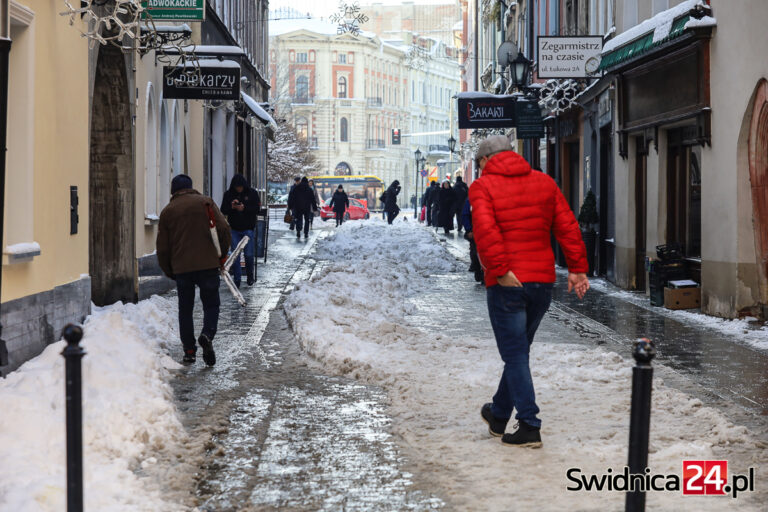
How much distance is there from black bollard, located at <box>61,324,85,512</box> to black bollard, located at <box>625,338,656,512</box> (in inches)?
80.8

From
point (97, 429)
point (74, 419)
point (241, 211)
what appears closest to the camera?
point (74, 419)

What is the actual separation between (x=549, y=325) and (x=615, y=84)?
7.70 metres

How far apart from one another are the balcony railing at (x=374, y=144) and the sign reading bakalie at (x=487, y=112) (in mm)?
80431

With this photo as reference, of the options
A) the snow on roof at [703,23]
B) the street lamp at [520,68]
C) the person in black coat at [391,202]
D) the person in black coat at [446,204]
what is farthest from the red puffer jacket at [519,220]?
the person in black coat at [391,202]

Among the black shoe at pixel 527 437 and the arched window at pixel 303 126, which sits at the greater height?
the arched window at pixel 303 126

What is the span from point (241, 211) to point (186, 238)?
8.27m

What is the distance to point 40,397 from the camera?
7379 mm

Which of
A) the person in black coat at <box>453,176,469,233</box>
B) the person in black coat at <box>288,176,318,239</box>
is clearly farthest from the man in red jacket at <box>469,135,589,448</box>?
the person in black coat at <box>288,176,318,239</box>

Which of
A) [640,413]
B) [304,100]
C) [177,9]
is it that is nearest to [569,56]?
[177,9]

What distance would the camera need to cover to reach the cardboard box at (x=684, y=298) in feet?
52.3

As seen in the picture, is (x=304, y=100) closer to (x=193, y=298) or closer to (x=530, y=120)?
(x=530, y=120)

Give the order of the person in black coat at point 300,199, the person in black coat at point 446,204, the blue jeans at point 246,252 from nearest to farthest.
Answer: the blue jeans at point 246,252
the person in black coat at point 300,199
the person in black coat at point 446,204

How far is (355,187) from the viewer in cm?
8350

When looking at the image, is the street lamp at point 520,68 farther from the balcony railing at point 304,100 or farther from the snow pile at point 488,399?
the balcony railing at point 304,100
